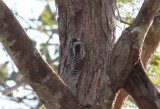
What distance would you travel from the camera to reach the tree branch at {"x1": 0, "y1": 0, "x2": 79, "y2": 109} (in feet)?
7.85

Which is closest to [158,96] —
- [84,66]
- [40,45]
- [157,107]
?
[157,107]

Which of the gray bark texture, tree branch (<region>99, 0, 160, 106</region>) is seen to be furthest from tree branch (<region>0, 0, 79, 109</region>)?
tree branch (<region>99, 0, 160, 106</region>)

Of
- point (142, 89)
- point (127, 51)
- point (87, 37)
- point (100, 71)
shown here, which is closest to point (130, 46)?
point (127, 51)

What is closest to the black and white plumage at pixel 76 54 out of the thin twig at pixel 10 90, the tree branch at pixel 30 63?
the tree branch at pixel 30 63

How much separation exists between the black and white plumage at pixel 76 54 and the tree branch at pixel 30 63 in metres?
0.57

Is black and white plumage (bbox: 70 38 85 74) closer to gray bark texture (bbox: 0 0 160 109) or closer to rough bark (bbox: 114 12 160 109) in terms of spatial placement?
gray bark texture (bbox: 0 0 160 109)

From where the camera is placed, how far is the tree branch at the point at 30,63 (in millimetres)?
2393

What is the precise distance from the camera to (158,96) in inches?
99.1

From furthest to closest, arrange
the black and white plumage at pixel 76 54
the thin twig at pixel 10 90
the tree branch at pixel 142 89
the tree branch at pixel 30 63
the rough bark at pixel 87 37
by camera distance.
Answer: the thin twig at pixel 10 90 < the black and white plumage at pixel 76 54 < the rough bark at pixel 87 37 < the tree branch at pixel 142 89 < the tree branch at pixel 30 63

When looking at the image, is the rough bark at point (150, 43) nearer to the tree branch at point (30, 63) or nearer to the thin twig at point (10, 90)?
the tree branch at point (30, 63)

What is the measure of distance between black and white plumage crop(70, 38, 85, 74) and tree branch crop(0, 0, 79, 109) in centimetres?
57

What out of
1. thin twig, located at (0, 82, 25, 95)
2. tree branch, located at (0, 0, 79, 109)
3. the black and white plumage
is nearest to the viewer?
tree branch, located at (0, 0, 79, 109)

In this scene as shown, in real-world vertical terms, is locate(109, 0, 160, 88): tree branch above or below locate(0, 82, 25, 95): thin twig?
above

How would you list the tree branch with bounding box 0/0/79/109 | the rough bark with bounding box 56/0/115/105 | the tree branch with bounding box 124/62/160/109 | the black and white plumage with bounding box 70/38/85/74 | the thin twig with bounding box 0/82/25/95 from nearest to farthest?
the tree branch with bounding box 0/0/79/109, the tree branch with bounding box 124/62/160/109, the rough bark with bounding box 56/0/115/105, the black and white plumage with bounding box 70/38/85/74, the thin twig with bounding box 0/82/25/95
